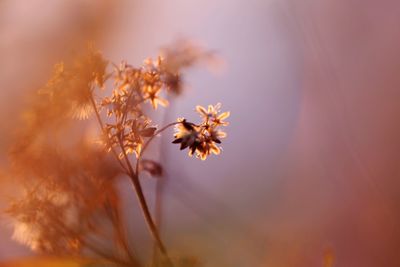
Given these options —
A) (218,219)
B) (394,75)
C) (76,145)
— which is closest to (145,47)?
(218,219)

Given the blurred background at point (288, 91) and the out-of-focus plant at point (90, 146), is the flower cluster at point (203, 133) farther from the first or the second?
the blurred background at point (288, 91)

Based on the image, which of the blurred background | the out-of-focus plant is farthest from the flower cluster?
the blurred background

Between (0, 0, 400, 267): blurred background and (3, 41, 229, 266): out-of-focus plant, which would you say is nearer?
(3, 41, 229, 266): out-of-focus plant

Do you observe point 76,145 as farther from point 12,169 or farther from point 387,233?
point 387,233

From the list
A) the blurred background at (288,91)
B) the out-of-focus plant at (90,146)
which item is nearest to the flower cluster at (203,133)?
the out-of-focus plant at (90,146)

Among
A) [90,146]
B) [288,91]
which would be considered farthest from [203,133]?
[288,91]

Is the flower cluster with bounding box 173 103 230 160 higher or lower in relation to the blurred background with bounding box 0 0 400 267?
lower

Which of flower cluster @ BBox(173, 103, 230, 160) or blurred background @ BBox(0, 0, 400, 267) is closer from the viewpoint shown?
flower cluster @ BBox(173, 103, 230, 160)

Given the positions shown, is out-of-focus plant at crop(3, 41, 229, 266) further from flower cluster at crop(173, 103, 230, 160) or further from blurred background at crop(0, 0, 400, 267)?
blurred background at crop(0, 0, 400, 267)
